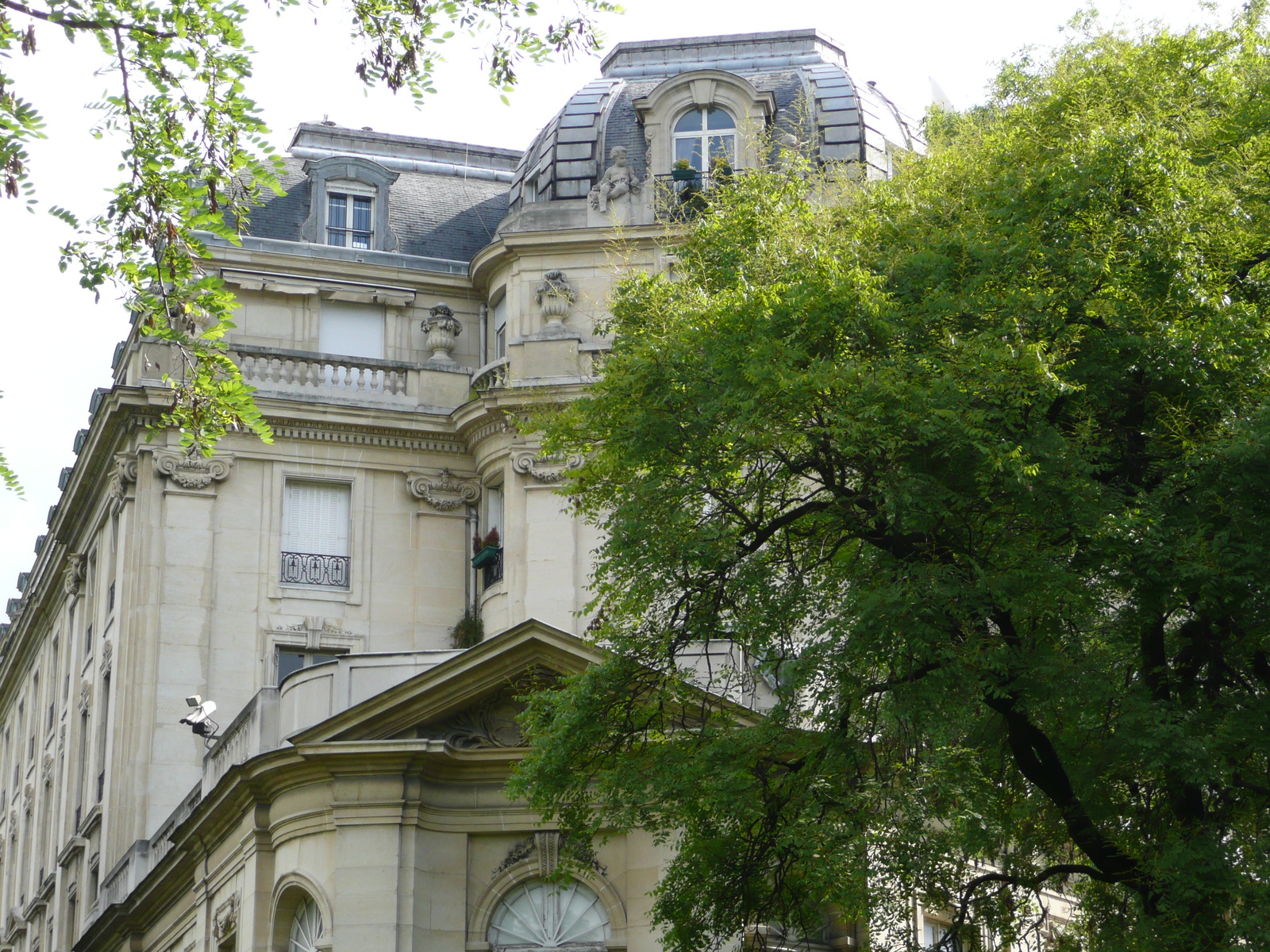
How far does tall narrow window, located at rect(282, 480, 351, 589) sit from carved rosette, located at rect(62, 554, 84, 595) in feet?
25.5

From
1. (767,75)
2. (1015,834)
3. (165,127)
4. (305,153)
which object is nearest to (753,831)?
(1015,834)

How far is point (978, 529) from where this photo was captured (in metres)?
17.0

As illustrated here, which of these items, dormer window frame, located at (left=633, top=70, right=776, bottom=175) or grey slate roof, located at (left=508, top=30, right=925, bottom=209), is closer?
dormer window frame, located at (left=633, top=70, right=776, bottom=175)

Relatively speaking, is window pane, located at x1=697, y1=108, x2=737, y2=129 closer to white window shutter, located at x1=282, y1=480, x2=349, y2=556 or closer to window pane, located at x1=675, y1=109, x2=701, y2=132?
window pane, located at x1=675, y1=109, x2=701, y2=132

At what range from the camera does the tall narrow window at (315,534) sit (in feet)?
113

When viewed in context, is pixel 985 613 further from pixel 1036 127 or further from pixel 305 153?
pixel 305 153

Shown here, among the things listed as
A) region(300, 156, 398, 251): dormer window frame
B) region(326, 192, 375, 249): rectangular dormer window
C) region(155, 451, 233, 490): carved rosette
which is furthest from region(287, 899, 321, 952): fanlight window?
region(326, 192, 375, 249): rectangular dormer window

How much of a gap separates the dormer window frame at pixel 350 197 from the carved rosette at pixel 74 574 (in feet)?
29.2

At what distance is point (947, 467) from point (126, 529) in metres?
21.0

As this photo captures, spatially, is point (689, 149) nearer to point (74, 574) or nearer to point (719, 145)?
point (719, 145)

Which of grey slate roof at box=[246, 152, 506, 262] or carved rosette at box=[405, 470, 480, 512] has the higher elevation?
grey slate roof at box=[246, 152, 506, 262]

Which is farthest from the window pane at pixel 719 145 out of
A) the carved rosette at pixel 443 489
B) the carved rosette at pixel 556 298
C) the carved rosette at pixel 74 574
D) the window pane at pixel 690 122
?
the carved rosette at pixel 74 574

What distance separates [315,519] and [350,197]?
24.0 feet

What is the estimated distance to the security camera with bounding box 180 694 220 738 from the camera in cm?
2922
